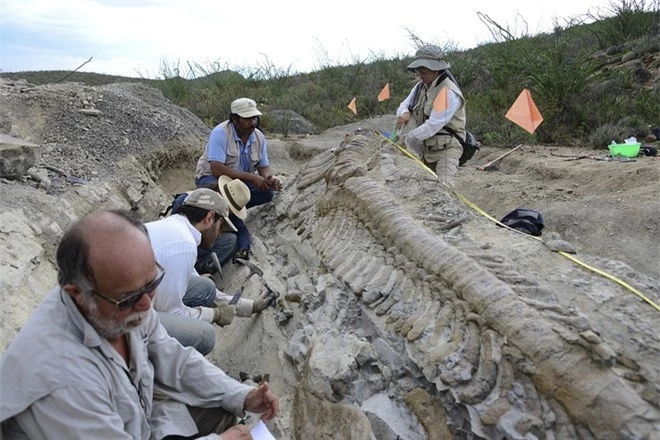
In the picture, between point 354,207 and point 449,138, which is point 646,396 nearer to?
point 354,207

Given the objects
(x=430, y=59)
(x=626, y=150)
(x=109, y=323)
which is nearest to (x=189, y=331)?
(x=109, y=323)

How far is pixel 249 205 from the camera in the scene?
6.55 m

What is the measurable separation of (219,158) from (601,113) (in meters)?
6.53

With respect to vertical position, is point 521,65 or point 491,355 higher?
point 521,65

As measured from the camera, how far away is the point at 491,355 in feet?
9.00

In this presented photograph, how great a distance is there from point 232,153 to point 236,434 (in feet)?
13.1

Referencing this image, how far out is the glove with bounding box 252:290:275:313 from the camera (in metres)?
4.42

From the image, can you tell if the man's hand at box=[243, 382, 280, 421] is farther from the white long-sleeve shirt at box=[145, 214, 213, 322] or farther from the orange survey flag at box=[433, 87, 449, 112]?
the orange survey flag at box=[433, 87, 449, 112]

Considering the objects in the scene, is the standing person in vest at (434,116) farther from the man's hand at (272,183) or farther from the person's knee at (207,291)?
the person's knee at (207,291)

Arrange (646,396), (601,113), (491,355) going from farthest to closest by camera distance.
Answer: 1. (601,113)
2. (491,355)
3. (646,396)

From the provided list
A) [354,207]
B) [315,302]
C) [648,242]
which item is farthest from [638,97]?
[315,302]

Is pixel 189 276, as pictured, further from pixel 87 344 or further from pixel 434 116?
pixel 434 116

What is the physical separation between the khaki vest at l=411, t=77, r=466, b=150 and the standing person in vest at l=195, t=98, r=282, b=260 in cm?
159

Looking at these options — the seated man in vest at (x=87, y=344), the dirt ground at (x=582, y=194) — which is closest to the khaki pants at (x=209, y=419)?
the seated man in vest at (x=87, y=344)
